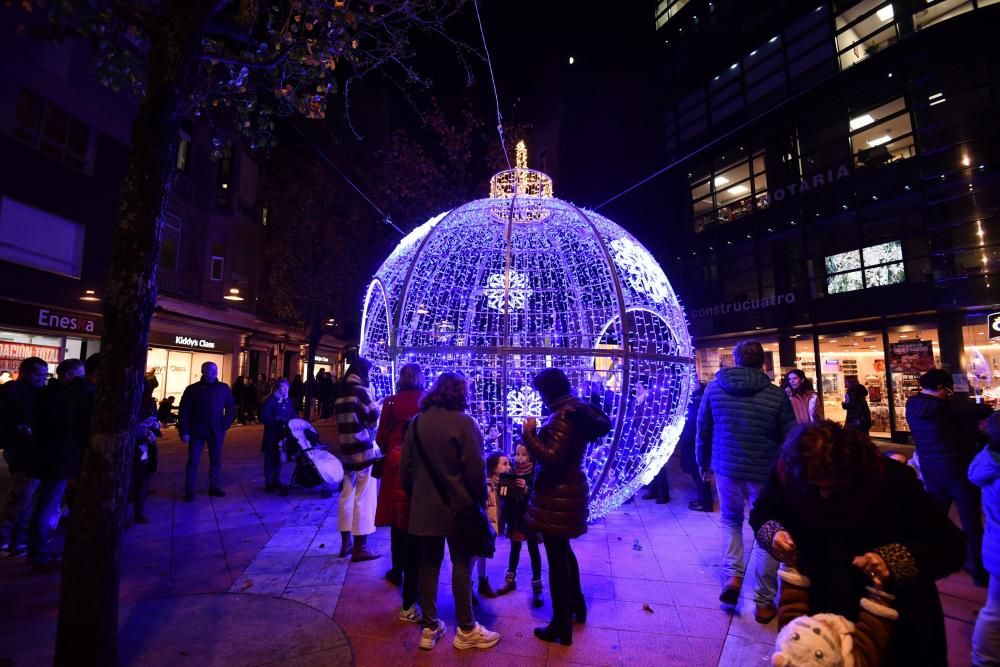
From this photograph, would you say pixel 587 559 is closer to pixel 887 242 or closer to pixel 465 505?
pixel 465 505

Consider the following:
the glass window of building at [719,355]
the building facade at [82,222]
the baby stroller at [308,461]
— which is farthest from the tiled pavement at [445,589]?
the glass window of building at [719,355]

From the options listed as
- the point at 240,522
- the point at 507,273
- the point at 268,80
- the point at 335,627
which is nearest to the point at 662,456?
the point at 507,273

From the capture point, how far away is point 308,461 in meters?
7.42

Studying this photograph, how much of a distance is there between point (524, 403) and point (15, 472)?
197 inches

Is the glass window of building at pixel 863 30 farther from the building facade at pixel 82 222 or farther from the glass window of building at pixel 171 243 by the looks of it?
the glass window of building at pixel 171 243

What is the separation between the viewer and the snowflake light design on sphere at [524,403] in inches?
184

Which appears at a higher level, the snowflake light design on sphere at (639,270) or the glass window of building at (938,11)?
the glass window of building at (938,11)

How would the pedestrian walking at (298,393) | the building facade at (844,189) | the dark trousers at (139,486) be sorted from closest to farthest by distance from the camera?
1. the dark trousers at (139,486)
2. the building facade at (844,189)
3. the pedestrian walking at (298,393)

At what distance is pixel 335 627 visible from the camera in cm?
347

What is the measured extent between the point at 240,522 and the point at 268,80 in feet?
17.4

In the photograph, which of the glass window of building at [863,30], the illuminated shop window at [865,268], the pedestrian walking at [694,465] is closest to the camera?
the pedestrian walking at [694,465]

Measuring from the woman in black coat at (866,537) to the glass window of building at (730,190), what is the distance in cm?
1866

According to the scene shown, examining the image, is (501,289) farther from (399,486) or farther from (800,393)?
(800,393)

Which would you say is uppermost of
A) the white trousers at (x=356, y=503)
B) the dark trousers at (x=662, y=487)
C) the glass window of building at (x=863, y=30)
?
the glass window of building at (x=863, y=30)
